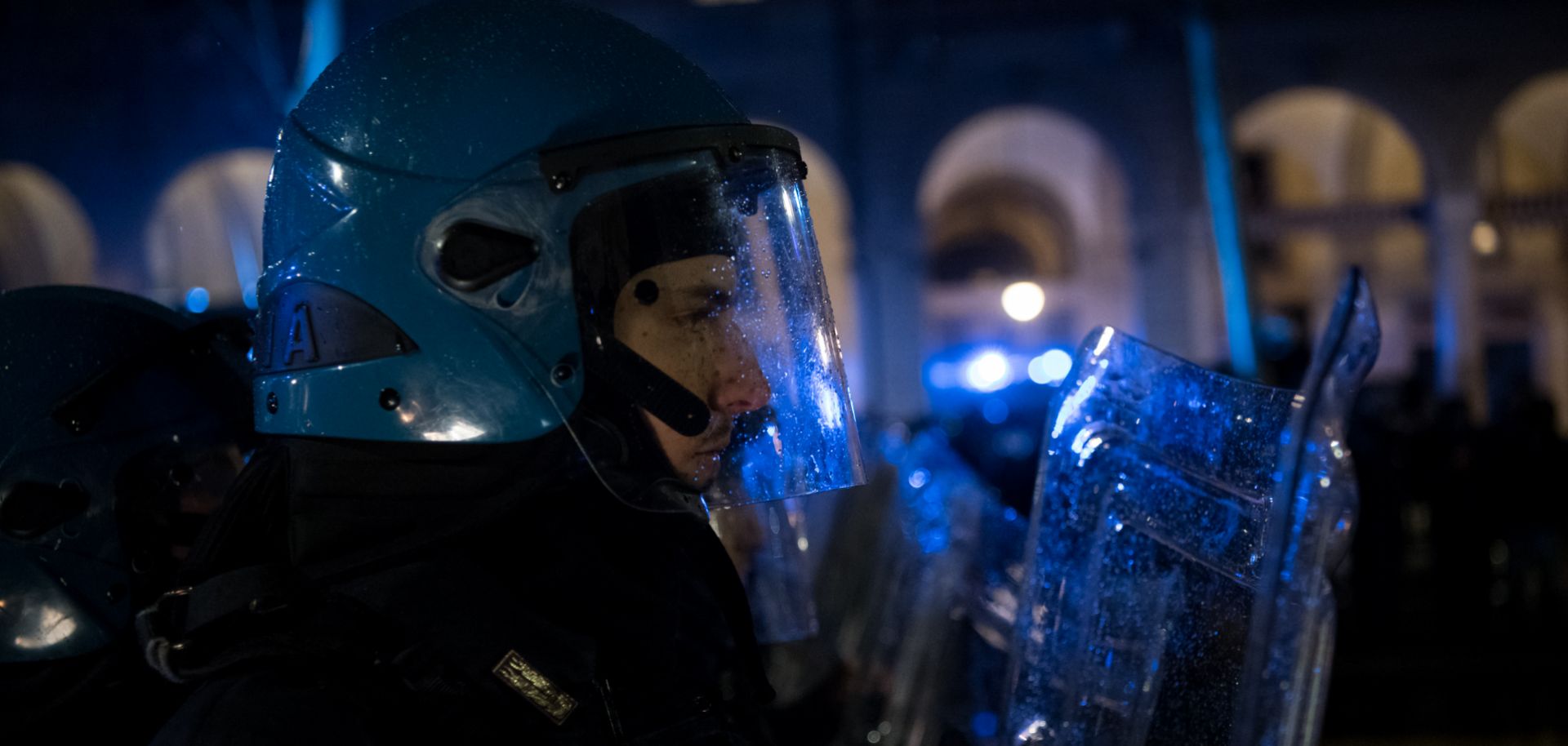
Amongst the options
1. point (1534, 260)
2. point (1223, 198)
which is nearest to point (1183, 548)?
point (1223, 198)

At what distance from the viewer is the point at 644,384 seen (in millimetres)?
1385

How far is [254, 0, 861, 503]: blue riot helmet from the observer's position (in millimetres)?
1360

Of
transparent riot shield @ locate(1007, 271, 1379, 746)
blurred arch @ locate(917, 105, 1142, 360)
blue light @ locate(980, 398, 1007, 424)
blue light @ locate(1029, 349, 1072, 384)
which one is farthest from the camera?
blurred arch @ locate(917, 105, 1142, 360)

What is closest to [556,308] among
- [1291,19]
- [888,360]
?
[888,360]

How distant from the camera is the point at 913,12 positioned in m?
19.5

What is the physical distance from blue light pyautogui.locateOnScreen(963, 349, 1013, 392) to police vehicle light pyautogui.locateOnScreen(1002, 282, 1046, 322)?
2695mm

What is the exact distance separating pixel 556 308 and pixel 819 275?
378mm

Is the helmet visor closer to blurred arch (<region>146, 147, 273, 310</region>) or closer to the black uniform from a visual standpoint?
the black uniform

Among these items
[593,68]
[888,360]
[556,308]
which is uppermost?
[593,68]

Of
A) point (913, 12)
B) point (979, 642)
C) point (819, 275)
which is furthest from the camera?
point (913, 12)

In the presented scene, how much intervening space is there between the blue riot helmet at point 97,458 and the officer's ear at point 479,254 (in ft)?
2.47

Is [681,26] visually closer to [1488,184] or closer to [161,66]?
[161,66]

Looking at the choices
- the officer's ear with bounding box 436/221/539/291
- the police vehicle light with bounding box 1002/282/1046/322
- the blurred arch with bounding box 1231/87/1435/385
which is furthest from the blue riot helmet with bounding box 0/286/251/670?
the police vehicle light with bounding box 1002/282/1046/322

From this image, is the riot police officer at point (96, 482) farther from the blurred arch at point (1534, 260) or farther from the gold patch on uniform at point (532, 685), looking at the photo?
the blurred arch at point (1534, 260)
